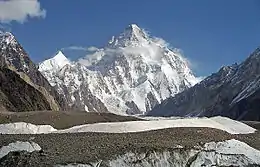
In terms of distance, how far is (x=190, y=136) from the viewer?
36.9 m

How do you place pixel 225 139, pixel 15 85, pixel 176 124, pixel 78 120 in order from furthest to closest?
pixel 15 85 < pixel 78 120 < pixel 176 124 < pixel 225 139

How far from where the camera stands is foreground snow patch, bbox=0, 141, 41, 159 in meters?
33.2

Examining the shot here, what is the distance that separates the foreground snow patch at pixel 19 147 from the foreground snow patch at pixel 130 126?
29.3ft

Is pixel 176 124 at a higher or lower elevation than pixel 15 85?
lower

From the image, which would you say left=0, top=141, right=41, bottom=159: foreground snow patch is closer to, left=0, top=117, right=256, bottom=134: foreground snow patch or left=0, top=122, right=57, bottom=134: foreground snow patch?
left=0, top=117, right=256, bottom=134: foreground snow patch

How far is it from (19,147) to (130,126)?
1338 cm

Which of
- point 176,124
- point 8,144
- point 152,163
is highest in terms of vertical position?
point 176,124

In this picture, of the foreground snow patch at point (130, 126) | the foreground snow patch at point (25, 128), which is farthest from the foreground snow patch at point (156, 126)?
the foreground snow patch at point (25, 128)

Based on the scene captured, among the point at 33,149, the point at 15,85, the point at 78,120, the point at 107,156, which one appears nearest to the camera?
the point at 107,156

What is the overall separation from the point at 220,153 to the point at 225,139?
3.01 metres

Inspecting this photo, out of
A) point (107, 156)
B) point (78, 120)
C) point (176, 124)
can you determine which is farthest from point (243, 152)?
point (78, 120)

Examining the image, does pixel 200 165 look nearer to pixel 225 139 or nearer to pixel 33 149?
pixel 225 139

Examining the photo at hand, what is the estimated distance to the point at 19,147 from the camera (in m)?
33.8

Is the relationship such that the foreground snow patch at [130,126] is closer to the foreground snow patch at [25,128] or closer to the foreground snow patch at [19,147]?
the foreground snow patch at [25,128]
